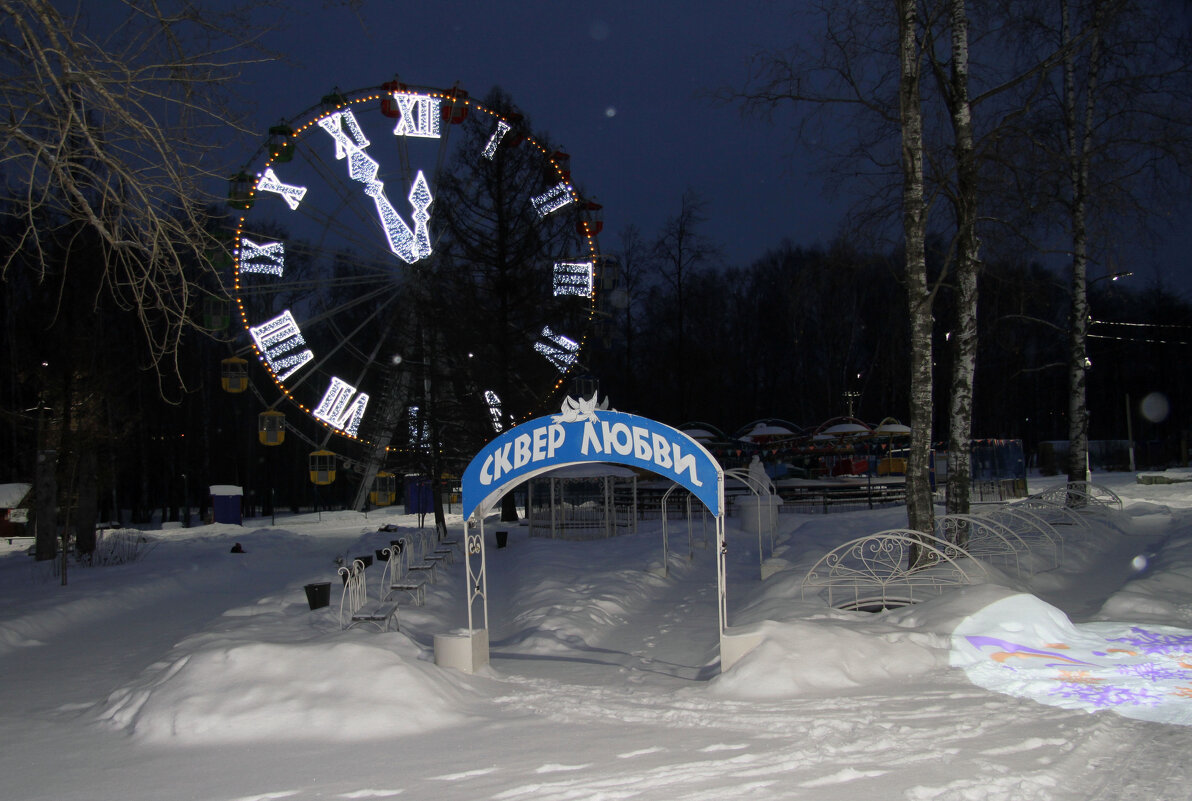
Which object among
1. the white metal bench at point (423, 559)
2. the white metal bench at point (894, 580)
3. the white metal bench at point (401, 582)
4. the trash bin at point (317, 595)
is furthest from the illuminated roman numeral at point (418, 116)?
the white metal bench at point (894, 580)

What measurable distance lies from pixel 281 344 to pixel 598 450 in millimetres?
17335

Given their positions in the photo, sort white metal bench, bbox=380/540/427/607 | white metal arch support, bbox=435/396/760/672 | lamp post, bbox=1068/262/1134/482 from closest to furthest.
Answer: white metal arch support, bbox=435/396/760/672 < white metal bench, bbox=380/540/427/607 < lamp post, bbox=1068/262/1134/482

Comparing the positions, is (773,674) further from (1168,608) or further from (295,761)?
(1168,608)

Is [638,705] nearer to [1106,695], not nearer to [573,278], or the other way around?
[1106,695]

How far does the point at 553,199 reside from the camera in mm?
24359

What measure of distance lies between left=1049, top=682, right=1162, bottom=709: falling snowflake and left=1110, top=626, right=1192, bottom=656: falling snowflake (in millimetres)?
1373

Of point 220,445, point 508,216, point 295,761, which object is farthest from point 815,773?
point 220,445

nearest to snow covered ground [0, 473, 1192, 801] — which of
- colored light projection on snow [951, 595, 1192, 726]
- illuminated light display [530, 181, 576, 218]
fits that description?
Answer: colored light projection on snow [951, 595, 1192, 726]

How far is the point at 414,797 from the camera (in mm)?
4621

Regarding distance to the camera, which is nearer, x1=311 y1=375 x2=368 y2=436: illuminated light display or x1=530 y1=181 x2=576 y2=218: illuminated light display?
x1=311 y1=375 x2=368 y2=436: illuminated light display

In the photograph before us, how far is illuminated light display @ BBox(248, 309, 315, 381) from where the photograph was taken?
2261 centimetres

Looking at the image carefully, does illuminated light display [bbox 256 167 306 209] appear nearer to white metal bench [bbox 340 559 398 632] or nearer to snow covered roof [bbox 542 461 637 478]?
snow covered roof [bbox 542 461 637 478]

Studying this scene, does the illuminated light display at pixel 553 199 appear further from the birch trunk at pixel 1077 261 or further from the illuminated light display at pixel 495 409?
the birch trunk at pixel 1077 261

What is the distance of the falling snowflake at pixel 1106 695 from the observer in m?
→ 5.82
